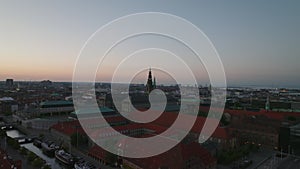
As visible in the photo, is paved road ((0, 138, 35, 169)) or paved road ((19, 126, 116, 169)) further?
paved road ((19, 126, 116, 169))

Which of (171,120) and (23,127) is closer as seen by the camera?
(171,120)

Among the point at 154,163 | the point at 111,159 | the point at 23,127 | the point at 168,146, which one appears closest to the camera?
the point at 154,163

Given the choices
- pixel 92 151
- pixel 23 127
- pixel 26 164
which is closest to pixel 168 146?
pixel 92 151

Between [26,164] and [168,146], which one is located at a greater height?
[168,146]

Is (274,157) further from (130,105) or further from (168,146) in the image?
(130,105)

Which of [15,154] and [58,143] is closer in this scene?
[15,154]

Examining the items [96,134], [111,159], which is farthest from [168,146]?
[96,134]

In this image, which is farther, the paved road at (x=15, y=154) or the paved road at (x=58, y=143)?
the paved road at (x=58, y=143)

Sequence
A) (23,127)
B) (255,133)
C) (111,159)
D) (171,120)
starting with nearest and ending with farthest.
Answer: (111,159) < (255,133) < (171,120) < (23,127)

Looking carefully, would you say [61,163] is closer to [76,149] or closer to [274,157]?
[76,149]
